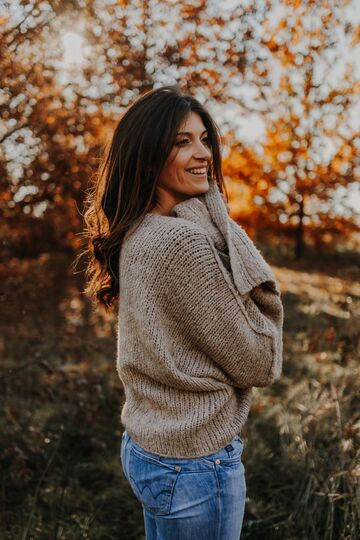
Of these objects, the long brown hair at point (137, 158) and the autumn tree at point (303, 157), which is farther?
the autumn tree at point (303, 157)

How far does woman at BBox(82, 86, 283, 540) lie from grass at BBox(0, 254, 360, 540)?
1336 mm

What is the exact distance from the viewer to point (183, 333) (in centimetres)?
172

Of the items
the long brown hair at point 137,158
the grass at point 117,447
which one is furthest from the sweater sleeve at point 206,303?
the grass at point 117,447

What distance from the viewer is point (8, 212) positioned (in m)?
4.80

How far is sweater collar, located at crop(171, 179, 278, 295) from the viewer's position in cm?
169

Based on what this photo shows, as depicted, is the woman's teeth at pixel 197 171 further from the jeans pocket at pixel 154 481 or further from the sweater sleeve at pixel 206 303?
the jeans pocket at pixel 154 481

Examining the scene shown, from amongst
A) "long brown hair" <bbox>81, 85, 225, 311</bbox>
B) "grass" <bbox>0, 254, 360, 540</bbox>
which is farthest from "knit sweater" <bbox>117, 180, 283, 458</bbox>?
"grass" <bbox>0, 254, 360, 540</bbox>

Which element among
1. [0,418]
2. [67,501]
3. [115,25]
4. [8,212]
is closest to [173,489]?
[67,501]

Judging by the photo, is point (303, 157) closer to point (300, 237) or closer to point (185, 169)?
point (300, 237)

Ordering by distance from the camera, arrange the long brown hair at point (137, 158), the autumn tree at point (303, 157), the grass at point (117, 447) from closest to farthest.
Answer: the long brown hair at point (137, 158) → the grass at point (117, 447) → the autumn tree at point (303, 157)

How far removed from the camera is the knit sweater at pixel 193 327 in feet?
5.45

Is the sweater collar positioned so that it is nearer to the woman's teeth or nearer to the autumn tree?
the woman's teeth

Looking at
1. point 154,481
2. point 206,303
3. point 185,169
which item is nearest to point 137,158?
point 185,169

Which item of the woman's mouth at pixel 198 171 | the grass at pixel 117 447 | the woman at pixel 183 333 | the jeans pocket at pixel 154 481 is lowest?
→ the grass at pixel 117 447
